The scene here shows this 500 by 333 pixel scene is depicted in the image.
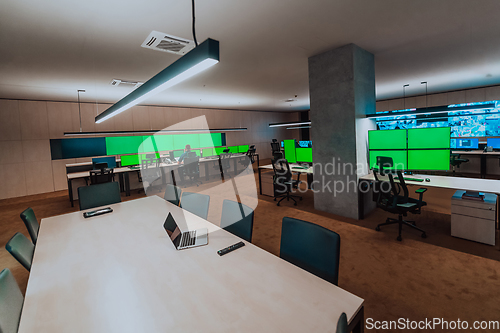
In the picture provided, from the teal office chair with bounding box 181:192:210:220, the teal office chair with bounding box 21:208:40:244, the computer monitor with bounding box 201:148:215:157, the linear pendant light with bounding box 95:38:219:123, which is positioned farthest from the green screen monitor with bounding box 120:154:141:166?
the linear pendant light with bounding box 95:38:219:123

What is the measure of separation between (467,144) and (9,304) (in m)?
11.8

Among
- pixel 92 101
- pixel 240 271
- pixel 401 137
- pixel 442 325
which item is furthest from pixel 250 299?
pixel 92 101

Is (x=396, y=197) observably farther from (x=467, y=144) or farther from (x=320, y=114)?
(x=467, y=144)

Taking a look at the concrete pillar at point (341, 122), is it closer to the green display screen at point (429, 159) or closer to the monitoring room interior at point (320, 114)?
the monitoring room interior at point (320, 114)

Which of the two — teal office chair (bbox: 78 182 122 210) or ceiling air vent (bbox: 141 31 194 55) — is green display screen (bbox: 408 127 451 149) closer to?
ceiling air vent (bbox: 141 31 194 55)

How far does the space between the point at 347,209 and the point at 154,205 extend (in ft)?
11.0

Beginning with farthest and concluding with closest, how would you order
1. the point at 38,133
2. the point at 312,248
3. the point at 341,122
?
1. the point at 38,133
2. the point at 341,122
3. the point at 312,248

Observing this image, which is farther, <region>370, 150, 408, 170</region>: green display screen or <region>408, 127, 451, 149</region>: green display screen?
<region>370, 150, 408, 170</region>: green display screen

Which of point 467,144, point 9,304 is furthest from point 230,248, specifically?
point 467,144

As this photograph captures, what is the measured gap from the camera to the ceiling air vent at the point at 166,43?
Result: 10.9 feet

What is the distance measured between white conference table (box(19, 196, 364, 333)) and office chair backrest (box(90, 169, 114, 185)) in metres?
4.67

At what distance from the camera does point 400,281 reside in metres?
2.56

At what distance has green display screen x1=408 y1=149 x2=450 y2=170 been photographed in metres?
4.00

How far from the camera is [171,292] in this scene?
4.55 ft
